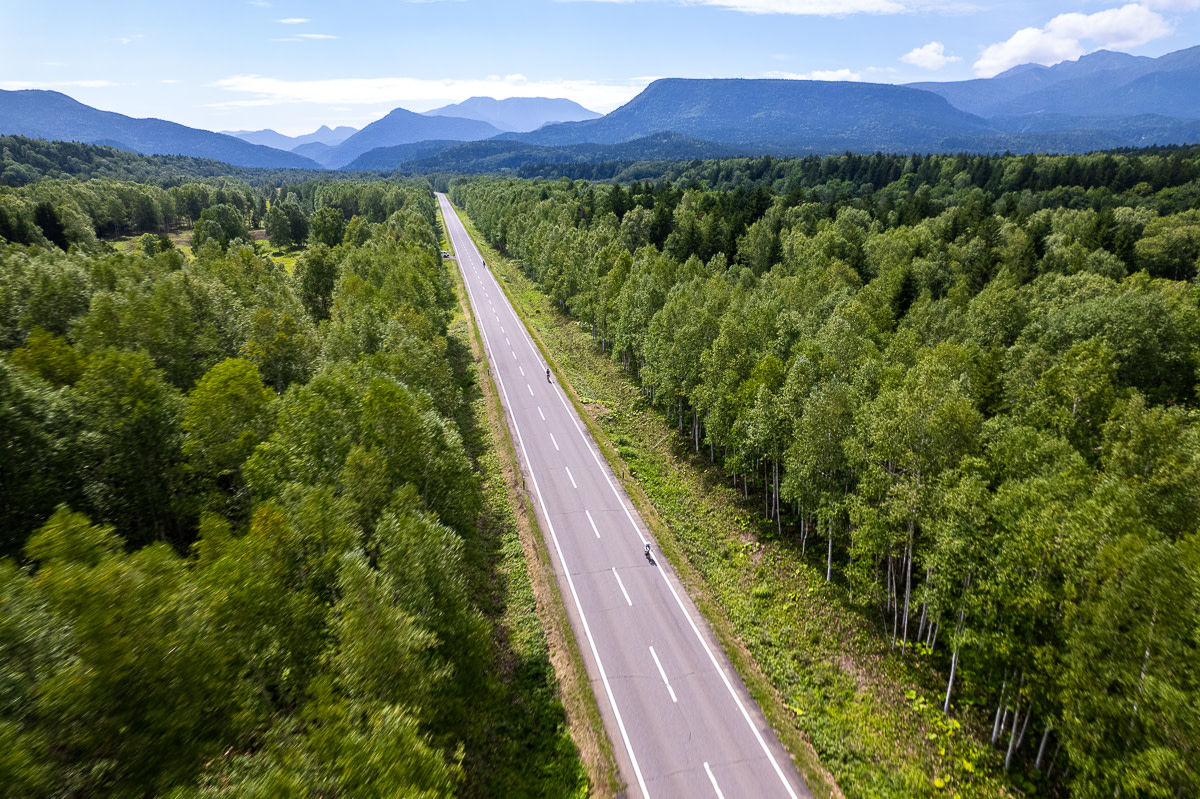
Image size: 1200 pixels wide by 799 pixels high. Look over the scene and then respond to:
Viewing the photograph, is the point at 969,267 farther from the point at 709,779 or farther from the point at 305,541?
the point at 305,541

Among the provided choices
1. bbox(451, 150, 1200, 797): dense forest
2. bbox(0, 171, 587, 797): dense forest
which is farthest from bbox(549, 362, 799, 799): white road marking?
bbox(451, 150, 1200, 797): dense forest

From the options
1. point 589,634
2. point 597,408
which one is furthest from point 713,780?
point 597,408

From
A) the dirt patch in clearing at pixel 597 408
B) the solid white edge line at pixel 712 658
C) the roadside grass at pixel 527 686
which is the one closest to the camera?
the roadside grass at pixel 527 686

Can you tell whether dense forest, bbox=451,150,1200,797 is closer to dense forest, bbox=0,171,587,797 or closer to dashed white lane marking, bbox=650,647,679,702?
dashed white lane marking, bbox=650,647,679,702

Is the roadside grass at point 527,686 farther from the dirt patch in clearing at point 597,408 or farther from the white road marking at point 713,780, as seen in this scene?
the dirt patch in clearing at point 597,408

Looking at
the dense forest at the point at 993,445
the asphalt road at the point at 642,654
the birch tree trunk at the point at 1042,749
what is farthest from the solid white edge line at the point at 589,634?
the birch tree trunk at the point at 1042,749
